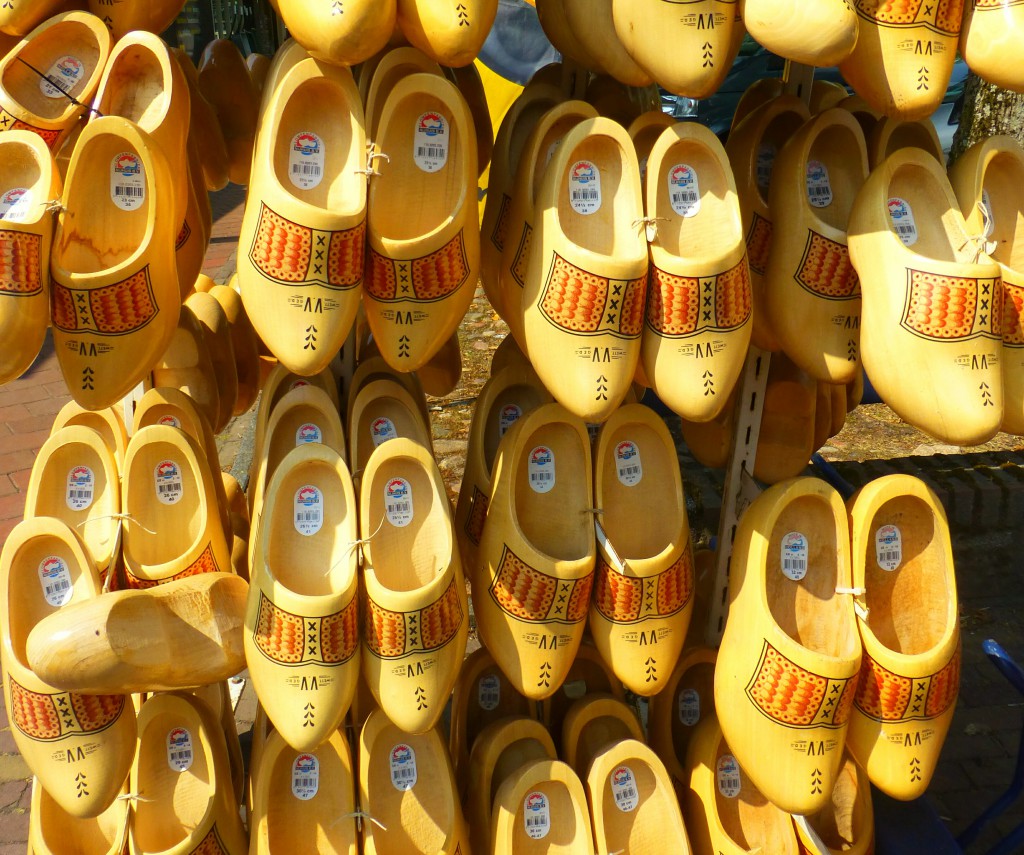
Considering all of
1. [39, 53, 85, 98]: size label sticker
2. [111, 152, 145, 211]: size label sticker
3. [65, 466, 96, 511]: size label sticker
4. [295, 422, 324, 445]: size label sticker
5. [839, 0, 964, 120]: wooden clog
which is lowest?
[65, 466, 96, 511]: size label sticker

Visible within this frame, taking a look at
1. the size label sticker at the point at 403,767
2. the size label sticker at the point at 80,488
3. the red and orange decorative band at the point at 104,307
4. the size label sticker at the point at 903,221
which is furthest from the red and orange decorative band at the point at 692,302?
the size label sticker at the point at 80,488

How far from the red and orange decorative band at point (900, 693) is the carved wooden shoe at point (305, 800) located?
71 centimetres

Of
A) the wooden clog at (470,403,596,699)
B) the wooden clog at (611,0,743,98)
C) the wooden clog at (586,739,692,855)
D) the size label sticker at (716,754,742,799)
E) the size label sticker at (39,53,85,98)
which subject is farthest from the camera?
the size label sticker at (716,754,742,799)

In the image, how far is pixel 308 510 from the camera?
1290 mm

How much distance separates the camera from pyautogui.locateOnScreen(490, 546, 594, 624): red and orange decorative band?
1323 millimetres

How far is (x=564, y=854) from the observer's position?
4.60ft

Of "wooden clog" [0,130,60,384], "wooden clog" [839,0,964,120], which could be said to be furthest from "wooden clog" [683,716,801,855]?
"wooden clog" [0,130,60,384]

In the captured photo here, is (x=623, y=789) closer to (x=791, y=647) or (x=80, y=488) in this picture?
(x=791, y=647)

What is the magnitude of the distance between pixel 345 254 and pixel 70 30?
46cm

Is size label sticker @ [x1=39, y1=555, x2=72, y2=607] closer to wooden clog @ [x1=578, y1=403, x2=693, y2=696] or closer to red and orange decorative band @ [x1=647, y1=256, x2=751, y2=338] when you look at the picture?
wooden clog @ [x1=578, y1=403, x2=693, y2=696]

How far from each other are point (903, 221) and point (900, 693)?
1.97 feet

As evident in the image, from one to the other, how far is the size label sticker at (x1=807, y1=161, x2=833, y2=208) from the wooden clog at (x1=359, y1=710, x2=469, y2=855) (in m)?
0.89

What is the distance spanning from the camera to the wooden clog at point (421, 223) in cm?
117

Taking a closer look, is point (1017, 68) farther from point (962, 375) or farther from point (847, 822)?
point (847, 822)
